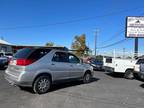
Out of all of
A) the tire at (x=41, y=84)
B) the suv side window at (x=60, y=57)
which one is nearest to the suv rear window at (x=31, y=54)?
the suv side window at (x=60, y=57)

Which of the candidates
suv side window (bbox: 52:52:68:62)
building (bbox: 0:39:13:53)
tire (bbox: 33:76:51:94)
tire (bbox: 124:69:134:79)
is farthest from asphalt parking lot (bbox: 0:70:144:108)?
building (bbox: 0:39:13:53)

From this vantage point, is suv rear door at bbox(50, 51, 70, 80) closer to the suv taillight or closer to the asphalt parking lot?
the asphalt parking lot

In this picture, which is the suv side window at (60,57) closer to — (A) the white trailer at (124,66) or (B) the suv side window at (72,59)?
(B) the suv side window at (72,59)

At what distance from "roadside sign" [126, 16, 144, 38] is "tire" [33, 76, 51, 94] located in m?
19.1

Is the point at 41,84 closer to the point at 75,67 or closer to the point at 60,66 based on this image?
the point at 60,66

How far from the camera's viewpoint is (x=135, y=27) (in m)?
25.5

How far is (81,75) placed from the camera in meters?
10.8

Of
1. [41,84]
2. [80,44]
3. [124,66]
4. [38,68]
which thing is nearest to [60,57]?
[38,68]

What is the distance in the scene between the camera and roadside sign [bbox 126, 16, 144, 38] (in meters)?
25.3

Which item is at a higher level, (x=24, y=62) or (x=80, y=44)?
(x=80, y=44)

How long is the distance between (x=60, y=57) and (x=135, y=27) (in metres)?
18.7

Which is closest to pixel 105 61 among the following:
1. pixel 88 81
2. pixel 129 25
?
pixel 88 81

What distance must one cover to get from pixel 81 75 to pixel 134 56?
311 inches

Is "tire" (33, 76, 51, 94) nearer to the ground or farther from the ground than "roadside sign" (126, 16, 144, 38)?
nearer to the ground
